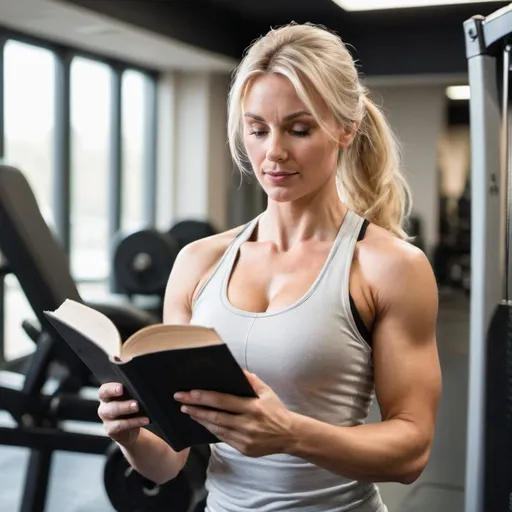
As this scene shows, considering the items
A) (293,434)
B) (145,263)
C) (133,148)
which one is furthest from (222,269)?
(133,148)

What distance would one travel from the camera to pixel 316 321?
0.87m

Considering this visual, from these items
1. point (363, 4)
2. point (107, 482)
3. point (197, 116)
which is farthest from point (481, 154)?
point (197, 116)

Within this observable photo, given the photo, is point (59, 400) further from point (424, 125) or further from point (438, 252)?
point (424, 125)

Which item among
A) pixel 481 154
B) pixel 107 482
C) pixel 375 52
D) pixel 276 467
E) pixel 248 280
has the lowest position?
pixel 107 482

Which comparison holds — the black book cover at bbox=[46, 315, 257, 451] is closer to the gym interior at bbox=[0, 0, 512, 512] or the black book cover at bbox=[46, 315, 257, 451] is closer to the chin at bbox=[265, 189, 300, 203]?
the chin at bbox=[265, 189, 300, 203]

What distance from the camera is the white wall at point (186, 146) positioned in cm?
689

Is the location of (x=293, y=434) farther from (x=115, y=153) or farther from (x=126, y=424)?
(x=115, y=153)

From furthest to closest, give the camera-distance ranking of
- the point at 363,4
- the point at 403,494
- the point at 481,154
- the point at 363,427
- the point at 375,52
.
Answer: the point at 375,52 < the point at 363,4 < the point at 403,494 < the point at 481,154 < the point at 363,427

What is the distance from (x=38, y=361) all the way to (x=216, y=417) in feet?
5.82

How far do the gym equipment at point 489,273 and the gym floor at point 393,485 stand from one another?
4.23 ft

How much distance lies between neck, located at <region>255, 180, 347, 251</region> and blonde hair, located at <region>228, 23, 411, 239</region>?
84 millimetres

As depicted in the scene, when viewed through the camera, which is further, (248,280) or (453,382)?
(453,382)

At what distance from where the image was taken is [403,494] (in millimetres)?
2463

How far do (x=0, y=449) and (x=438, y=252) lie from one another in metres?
5.57
